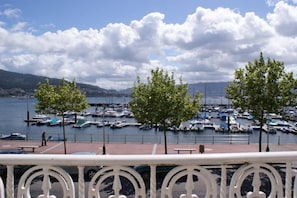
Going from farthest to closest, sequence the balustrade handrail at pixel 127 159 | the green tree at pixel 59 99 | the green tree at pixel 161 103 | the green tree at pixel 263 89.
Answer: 1. the green tree at pixel 59 99
2. the green tree at pixel 161 103
3. the green tree at pixel 263 89
4. the balustrade handrail at pixel 127 159

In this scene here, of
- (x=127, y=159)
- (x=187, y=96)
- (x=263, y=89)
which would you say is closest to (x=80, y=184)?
(x=127, y=159)

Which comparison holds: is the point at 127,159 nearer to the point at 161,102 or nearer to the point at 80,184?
the point at 80,184

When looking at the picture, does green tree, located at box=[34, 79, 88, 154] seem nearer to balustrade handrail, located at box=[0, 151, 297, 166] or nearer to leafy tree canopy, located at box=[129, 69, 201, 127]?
leafy tree canopy, located at box=[129, 69, 201, 127]

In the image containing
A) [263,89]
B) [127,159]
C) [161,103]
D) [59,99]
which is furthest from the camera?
[59,99]

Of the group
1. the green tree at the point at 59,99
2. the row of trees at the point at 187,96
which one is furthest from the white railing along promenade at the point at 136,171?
the green tree at the point at 59,99

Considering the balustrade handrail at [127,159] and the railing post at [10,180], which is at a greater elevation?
the balustrade handrail at [127,159]

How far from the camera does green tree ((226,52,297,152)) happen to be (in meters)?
22.8

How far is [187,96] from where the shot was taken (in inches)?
1047

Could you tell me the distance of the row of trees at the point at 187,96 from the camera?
75.1 feet

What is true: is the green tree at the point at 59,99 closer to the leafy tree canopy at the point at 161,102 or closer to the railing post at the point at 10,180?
the leafy tree canopy at the point at 161,102

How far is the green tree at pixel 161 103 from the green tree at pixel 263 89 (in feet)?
14.1

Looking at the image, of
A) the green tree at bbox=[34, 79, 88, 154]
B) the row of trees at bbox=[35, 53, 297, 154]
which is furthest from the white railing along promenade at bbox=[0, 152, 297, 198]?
the green tree at bbox=[34, 79, 88, 154]

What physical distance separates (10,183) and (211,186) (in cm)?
162

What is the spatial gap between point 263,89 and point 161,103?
25.9ft
